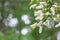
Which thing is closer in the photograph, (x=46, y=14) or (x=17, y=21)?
(x=46, y=14)

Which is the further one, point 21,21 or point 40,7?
point 21,21

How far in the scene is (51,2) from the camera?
39.4 inches

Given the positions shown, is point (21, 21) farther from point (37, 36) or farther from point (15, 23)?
point (37, 36)

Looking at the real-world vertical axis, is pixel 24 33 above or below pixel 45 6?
above

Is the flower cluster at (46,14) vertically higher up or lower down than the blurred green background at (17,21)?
lower down

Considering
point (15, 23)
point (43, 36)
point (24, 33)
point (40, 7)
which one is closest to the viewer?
point (40, 7)

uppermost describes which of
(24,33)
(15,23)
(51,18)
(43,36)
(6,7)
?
(6,7)

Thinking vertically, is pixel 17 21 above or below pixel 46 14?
above

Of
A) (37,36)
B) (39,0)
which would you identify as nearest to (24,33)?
(37,36)

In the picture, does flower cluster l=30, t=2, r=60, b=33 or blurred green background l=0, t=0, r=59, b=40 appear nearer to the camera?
flower cluster l=30, t=2, r=60, b=33

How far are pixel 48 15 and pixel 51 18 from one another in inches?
0.7

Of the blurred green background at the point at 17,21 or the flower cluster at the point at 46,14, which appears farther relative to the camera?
the blurred green background at the point at 17,21

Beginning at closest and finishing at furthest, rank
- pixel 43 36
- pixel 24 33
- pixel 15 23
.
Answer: pixel 43 36 → pixel 24 33 → pixel 15 23

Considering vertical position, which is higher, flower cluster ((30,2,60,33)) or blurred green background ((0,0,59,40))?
blurred green background ((0,0,59,40))
